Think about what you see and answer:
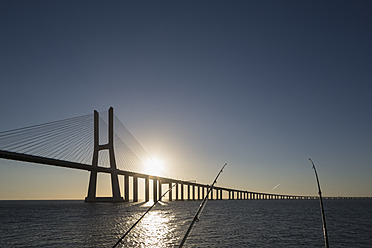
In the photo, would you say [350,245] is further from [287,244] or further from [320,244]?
[287,244]

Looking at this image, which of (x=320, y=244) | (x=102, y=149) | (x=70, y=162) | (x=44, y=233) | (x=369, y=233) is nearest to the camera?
(x=320, y=244)

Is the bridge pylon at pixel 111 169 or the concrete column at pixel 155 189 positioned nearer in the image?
the bridge pylon at pixel 111 169

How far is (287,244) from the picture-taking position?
27.4 meters

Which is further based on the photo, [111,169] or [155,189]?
[155,189]

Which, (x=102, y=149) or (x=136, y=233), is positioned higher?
(x=102, y=149)

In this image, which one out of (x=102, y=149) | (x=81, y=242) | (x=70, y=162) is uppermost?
(x=102, y=149)

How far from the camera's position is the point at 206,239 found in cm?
2800

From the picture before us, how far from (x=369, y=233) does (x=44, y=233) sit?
1346 inches

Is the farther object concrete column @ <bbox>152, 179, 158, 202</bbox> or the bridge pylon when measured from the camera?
concrete column @ <bbox>152, 179, 158, 202</bbox>

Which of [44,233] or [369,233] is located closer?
[44,233]

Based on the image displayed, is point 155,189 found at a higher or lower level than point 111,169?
lower

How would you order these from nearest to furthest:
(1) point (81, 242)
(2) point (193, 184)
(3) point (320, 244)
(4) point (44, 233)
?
(1) point (81, 242), (3) point (320, 244), (4) point (44, 233), (2) point (193, 184)

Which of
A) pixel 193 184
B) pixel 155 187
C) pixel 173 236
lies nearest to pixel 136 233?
pixel 173 236

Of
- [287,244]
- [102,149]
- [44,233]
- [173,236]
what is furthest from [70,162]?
[287,244]
